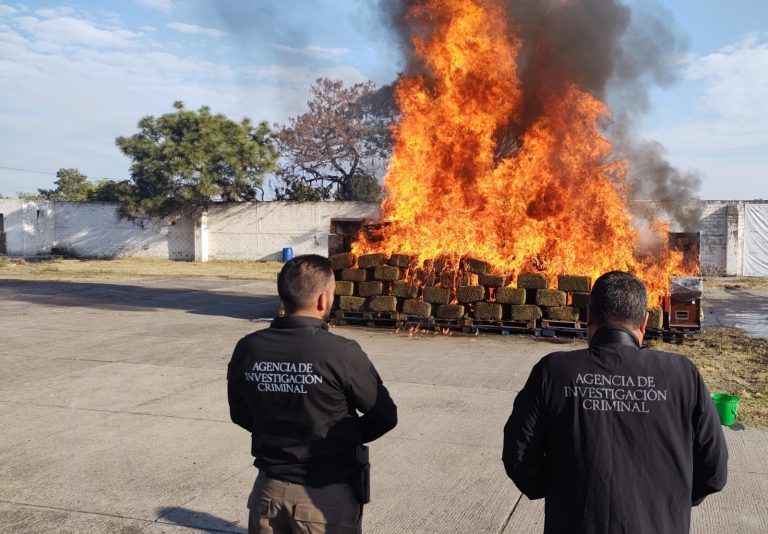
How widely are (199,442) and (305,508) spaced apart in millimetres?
3663

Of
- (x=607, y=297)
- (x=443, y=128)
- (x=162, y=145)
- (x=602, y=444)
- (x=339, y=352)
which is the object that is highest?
(x=162, y=145)

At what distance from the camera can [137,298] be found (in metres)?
17.9

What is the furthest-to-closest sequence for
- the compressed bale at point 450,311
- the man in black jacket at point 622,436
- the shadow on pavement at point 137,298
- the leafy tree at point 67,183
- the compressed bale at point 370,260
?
1. the leafy tree at point 67,183
2. the shadow on pavement at point 137,298
3. the compressed bale at point 370,260
4. the compressed bale at point 450,311
5. the man in black jacket at point 622,436

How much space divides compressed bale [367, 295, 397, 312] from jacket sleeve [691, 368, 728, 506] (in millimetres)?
10542

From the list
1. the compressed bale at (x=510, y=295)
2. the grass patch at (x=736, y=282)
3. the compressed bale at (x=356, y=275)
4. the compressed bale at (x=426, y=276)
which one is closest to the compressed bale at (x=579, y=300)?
the compressed bale at (x=510, y=295)

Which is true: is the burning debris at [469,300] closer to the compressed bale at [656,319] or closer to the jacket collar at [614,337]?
the compressed bale at [656,319]

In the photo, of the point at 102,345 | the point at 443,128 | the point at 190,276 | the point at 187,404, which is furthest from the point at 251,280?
the point at 187,404

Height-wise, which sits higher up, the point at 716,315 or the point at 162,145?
the point at 162,145

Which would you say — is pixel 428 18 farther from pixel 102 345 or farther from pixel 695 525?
pixel 695 525

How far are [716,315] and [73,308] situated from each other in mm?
14460

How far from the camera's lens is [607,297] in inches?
96.0

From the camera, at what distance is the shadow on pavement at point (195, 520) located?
4.36m

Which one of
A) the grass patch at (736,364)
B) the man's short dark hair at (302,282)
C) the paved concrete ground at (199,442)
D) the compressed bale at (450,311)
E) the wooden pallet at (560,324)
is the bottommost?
the paved concrete ground at (199,442)

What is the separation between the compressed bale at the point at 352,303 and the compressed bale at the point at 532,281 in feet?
9.83
